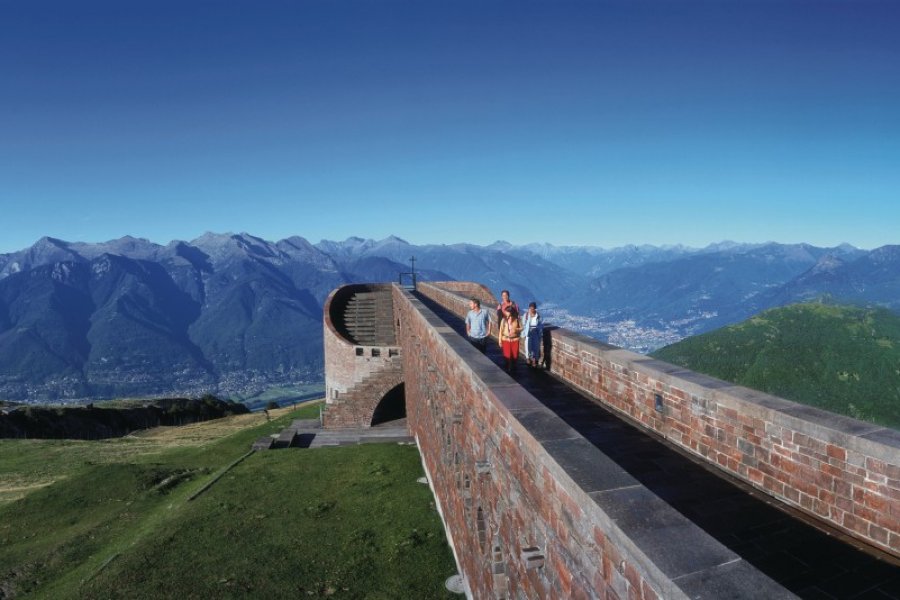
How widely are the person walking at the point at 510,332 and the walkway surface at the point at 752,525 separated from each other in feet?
9.76

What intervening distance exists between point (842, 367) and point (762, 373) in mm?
→ 10202

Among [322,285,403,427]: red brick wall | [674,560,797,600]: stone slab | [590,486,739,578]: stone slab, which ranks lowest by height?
[322,285,403,427]: red brick wall

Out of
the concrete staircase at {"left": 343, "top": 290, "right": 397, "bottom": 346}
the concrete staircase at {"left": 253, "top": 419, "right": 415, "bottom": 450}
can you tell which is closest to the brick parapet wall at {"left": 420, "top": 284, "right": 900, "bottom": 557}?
the concrete staircase at {"left": 253, "top": 419, "right": 415, "bottom": 450}

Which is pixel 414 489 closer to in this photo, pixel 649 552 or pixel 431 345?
pixel 431 345

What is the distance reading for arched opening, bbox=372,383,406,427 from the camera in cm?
2464

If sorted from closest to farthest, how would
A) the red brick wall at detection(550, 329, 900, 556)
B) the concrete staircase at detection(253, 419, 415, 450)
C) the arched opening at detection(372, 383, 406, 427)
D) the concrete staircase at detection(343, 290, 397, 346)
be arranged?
the red brick wall at detection(550, 329, 900, 556) < the concrete staircase at detection(253, 419, 415, 450) < the arched opening at detection(372, 383, 406, 427) < the concrete staircase at detection(343, 290, 397, 346)

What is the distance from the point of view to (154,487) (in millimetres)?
17250

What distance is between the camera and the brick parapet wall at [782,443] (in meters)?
5.23

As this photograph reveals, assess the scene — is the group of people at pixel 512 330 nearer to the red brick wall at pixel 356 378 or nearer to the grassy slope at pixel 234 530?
the grassy slope at pixel 234 530

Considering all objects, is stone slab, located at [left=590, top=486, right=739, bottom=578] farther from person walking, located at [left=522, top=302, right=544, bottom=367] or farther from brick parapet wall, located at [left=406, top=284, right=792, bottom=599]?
person walking, located at [left=522, top=302, right=544, bottom=367]

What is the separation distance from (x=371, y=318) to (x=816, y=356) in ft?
202

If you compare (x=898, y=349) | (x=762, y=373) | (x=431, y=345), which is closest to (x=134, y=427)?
(x=431, y=345)

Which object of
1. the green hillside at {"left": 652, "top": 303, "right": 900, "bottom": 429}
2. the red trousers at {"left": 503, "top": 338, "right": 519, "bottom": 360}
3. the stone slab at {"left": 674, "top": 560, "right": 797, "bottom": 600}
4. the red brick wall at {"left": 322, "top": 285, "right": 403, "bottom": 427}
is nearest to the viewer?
the stone slab at {"left": 674, "top": 560, "right": 797, "bottom": 600}

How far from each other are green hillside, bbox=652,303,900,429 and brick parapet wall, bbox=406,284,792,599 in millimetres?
53775
